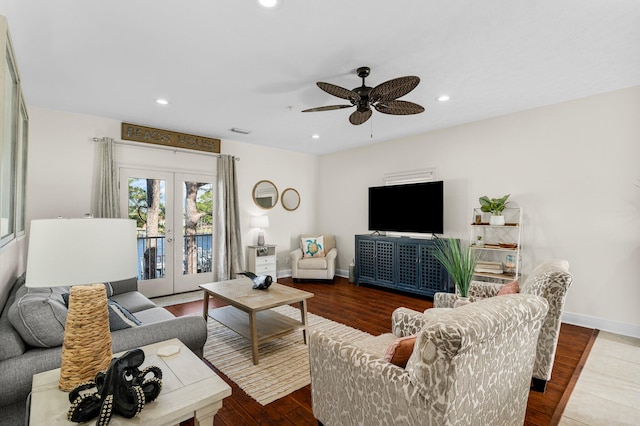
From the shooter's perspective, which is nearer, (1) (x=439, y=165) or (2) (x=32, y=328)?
(2) (x=32, y=328)

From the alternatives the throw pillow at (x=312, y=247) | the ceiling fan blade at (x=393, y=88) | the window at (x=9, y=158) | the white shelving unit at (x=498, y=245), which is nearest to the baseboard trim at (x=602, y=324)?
the white shelving unit at (x=498, y=245)

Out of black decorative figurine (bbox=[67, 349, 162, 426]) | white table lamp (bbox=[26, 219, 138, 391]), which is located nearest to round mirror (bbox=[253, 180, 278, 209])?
white table lamp (bbox=[26, 219, 138, 391])

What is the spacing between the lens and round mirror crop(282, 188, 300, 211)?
6.18 m

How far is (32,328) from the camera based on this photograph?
150 cm

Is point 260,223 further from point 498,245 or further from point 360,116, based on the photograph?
point 498,245

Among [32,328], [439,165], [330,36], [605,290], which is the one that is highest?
[330,36]

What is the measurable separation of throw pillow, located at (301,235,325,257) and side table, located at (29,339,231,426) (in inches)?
173

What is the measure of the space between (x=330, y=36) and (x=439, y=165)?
10.2 feet

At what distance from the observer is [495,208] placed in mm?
3854

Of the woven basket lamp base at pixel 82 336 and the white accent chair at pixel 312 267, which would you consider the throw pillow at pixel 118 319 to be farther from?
the white accent chair at pixel 312 267

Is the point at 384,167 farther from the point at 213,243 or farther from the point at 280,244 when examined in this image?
the point at 213,243

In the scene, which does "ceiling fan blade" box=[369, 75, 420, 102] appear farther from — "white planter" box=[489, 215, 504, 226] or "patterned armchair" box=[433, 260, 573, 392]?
"white planter" box=[489, 215, 504, 226]

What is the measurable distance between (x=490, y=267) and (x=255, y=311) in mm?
2996

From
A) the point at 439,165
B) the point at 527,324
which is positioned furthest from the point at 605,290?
the point at 527,324
